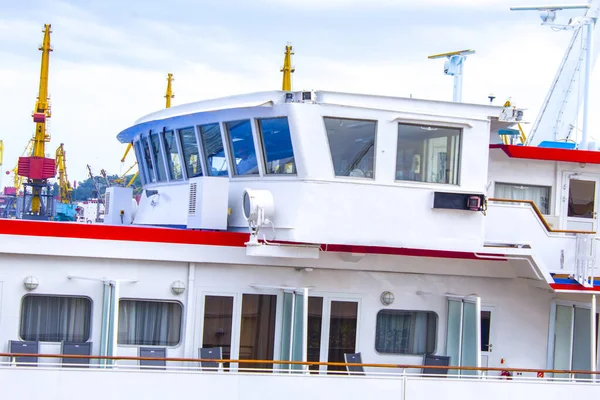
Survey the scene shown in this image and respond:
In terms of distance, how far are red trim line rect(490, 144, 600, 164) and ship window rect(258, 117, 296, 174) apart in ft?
15.2

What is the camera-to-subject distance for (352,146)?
14.4 meters

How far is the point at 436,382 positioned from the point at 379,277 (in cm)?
224

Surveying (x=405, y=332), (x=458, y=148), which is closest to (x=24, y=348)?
(x=405, y=332)

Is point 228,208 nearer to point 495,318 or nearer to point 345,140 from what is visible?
point 345,140

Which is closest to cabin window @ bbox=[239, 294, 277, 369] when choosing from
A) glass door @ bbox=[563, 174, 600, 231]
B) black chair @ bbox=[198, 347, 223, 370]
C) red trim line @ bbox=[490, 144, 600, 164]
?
black chair @ bbox=[198, 347, 223, 370]

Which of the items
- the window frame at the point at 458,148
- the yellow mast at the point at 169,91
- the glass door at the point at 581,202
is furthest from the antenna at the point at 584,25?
the yellow mast at the point at 169,91

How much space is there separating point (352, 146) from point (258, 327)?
3.47m

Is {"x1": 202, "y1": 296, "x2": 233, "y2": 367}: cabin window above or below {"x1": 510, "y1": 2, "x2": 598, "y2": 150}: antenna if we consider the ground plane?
below

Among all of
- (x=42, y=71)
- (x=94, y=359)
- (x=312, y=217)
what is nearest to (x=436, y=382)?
(x=312, y=217)

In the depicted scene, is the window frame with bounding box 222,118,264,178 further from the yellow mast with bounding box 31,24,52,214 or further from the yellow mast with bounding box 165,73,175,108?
the yellow mast with bounding box 31,24,52,214

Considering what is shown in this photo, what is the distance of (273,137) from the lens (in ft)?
48.4

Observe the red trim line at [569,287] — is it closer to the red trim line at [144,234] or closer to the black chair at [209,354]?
the red trim line at [144,234]

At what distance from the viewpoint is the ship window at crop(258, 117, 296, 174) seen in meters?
14.4

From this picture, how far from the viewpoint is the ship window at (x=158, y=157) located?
17875 mm
